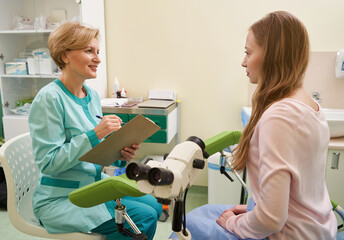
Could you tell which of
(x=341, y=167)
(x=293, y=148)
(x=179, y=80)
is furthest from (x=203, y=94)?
(x=293, y=148)

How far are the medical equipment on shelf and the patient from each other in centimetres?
19

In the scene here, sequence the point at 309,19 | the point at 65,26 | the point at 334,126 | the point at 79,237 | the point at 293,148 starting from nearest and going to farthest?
the point at 293,148 → the point at 79,237 → the point at 65,26 → the point at 334,126 → the point at 309,19

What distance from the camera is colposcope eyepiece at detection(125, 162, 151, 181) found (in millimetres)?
577

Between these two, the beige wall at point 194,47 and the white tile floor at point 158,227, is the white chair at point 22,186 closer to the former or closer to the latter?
the white tile floor at point 158,227

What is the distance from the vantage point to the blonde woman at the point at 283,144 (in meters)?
0.70

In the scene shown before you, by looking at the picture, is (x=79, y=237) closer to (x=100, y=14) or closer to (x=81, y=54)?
(x=81, y=54)

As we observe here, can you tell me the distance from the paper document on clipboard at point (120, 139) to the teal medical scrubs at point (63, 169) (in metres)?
0.10

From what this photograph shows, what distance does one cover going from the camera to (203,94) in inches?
102

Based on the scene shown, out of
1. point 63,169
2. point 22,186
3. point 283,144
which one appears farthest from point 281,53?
point 22,186

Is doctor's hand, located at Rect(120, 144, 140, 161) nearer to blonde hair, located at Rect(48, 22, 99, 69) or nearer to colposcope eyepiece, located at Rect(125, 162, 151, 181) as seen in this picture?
blonde hair, located at Rect(48, 22, 99, 69)

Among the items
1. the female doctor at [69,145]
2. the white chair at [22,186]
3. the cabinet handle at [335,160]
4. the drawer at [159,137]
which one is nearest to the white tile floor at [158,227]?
the drawer at [159,137]

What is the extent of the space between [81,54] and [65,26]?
0.48ft

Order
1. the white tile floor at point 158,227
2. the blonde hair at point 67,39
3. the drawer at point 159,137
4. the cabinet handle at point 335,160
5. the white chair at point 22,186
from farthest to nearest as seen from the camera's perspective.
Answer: the drawer at point 159,137
the white tile floor at point 158,227
the cabinet handle at point 335,160
the blonde hair at point 67,39
the white chair at point 22,186

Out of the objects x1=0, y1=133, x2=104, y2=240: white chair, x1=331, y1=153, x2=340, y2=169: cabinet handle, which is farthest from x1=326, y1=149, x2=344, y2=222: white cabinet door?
x1=0, y1=133, x2=104, y2=240: white chair
